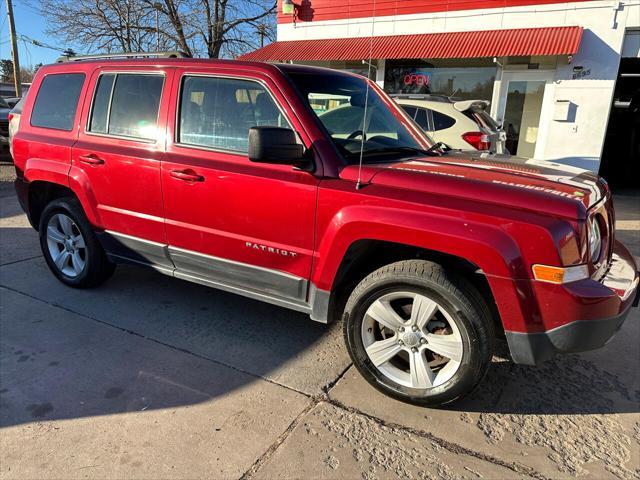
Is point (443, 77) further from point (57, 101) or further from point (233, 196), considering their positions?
point (233, 196)

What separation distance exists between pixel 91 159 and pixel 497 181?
3050mm

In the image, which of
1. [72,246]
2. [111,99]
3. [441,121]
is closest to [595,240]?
[111,99]

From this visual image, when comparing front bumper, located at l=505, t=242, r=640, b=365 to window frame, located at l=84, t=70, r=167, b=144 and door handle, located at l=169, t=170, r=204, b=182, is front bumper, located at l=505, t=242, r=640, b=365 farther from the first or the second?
window frame, located at l=84, t=70, r=167, b=144

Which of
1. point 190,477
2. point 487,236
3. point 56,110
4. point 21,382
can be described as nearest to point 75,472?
point 190,477

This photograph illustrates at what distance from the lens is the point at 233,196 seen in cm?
313

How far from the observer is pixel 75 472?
2242 mm

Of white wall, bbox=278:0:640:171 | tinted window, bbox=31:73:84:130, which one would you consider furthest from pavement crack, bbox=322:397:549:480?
white wall, bbox=278:0:640:171

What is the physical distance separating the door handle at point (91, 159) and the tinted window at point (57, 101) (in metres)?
0.38

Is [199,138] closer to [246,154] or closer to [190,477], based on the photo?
[246,154]

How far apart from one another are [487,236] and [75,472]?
229 cm

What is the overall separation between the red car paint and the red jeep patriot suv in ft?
0.04

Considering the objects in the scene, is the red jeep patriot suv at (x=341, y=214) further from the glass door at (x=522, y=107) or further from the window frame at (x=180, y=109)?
the glass door at (x=522, y=107)

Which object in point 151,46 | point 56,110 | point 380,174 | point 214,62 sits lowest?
point 380,174

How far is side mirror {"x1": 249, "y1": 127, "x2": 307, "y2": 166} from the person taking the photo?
8.89ft
